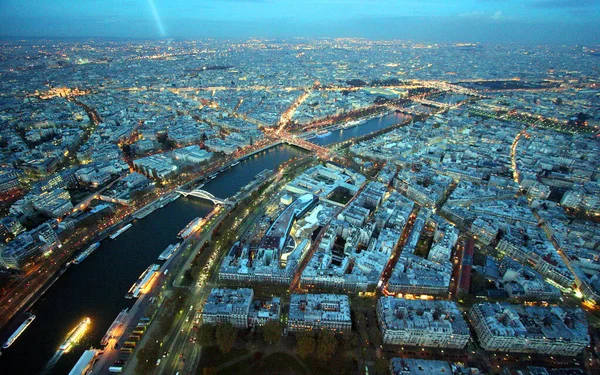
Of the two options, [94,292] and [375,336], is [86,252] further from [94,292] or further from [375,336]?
[375,336]

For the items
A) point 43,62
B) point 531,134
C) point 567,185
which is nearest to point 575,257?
point 567,185

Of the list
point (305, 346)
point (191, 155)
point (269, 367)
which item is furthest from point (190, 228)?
point (191, 155)

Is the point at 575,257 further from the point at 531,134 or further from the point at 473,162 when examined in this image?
the point at 531,134

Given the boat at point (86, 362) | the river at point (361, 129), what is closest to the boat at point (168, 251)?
the boat at point (86, 362)

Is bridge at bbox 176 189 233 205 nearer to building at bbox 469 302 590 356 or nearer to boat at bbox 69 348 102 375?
boat at bbox 69 348 102 375

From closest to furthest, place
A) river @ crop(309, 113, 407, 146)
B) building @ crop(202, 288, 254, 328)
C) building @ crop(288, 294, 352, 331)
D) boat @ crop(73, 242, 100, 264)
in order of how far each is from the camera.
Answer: building @ crop(288, 294, 352, 331) → building @ crop(202, 288, 254, 328) → boat @ crop(73, 242, 100, 264) → river @ crop(309, 113, 407, 146)

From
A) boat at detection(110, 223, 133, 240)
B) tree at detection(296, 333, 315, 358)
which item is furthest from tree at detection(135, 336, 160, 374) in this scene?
boat at detection(110, 223, 133, 240)

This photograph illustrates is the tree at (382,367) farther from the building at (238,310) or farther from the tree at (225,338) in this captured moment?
the tree at (225,338)
